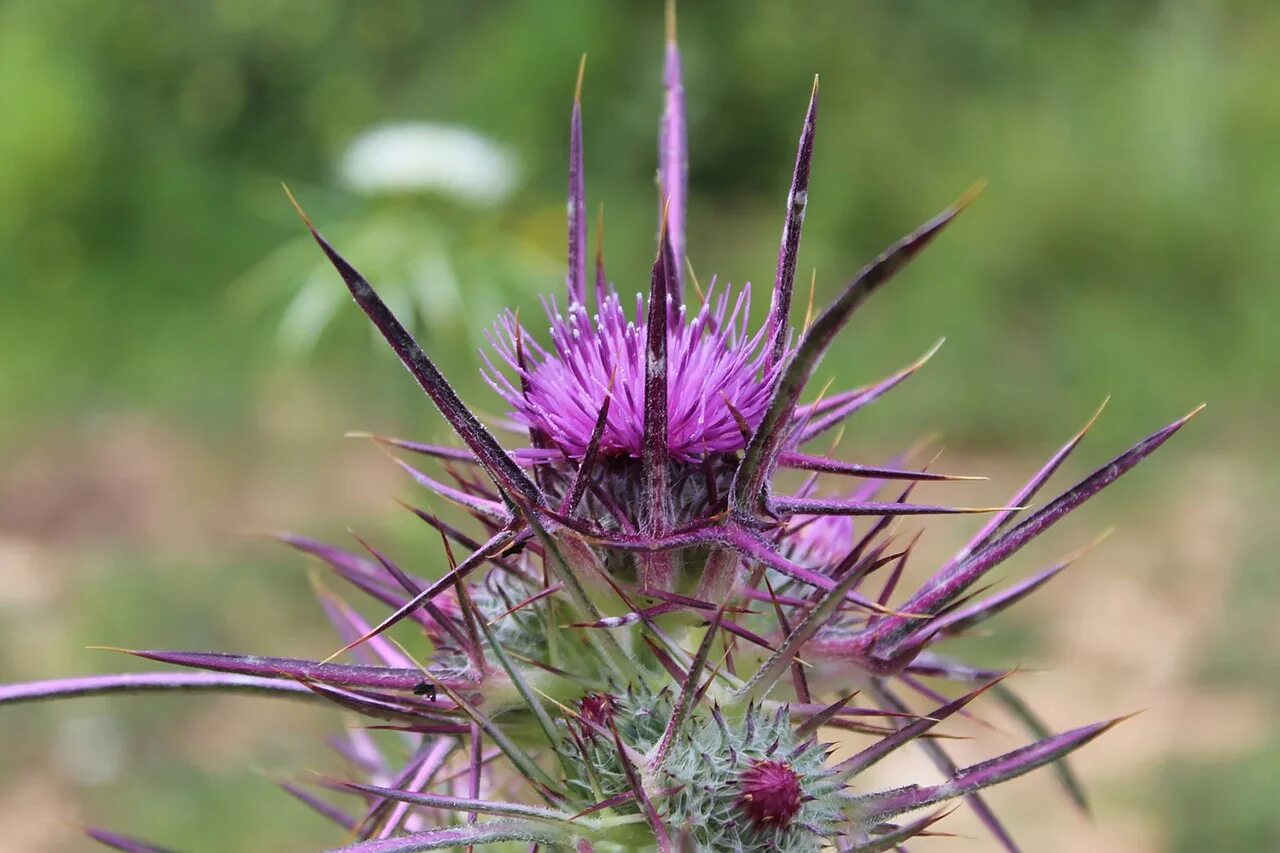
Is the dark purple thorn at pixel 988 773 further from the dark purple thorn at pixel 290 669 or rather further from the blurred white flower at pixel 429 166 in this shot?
the blurred white flower at pixel 429 166

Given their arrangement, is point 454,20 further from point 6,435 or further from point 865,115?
point 6,435

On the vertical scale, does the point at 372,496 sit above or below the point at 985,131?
below

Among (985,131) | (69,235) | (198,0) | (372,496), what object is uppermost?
(198,0)

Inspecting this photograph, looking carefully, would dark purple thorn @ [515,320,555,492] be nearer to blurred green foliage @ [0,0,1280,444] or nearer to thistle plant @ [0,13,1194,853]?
thistle plant @ [0,13,1194,853]

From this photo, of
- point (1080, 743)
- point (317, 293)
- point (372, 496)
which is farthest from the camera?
point (372, 496)

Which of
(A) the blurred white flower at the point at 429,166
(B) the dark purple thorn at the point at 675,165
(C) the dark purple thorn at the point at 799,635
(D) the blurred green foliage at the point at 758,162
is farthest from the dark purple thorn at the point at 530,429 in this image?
(D) the blurred green foliage at the point at 758,162

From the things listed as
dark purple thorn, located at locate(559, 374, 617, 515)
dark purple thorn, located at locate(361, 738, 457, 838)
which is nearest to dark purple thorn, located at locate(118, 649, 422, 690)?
dark purple thorn, located at locate(361, 738, 457, 838)

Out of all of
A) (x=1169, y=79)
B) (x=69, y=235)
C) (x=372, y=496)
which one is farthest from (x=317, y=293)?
(x=1169, y=79)
